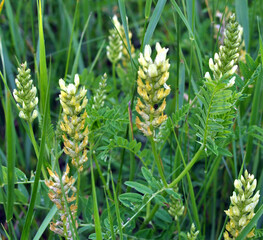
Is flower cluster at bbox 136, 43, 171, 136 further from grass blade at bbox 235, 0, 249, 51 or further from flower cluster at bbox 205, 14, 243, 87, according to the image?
grass blade at bbox 235, 0, 249, 51

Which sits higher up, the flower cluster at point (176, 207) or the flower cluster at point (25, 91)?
the flower cluster at point (25, 91)

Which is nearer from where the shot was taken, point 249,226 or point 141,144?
point 249,226

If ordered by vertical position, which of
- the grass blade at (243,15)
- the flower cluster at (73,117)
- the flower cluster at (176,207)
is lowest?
the flower cluster at (176,207)

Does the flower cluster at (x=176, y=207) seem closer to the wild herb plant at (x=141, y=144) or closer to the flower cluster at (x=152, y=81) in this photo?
the wild herb plant at (x=141, y=144)

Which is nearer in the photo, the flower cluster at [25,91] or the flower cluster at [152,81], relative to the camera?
the flower cluster at [152,81]

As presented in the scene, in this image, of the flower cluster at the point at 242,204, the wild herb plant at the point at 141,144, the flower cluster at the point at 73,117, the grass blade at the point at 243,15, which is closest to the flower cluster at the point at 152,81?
the wild herb plant at the point at 141,144

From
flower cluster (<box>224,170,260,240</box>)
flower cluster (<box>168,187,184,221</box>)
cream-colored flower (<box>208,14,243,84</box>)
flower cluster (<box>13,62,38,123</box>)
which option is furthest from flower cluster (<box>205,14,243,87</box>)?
flower cluster (<box>13,62,38,123</box>)

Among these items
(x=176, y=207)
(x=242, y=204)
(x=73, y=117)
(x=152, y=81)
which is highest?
(x=152, y=81)

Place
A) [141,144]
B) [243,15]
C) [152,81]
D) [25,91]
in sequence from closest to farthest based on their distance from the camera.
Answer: [152,81] → [25,91] → [141,144] → [243,15]

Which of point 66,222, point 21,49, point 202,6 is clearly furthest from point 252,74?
point 202,6

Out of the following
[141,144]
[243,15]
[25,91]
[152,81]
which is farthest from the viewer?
[243,15]

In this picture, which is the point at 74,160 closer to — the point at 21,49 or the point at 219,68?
the point at 219,68

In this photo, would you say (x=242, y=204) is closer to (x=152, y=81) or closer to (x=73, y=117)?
(x=152, y=81)

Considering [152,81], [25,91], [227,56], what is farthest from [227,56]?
[25,91]
